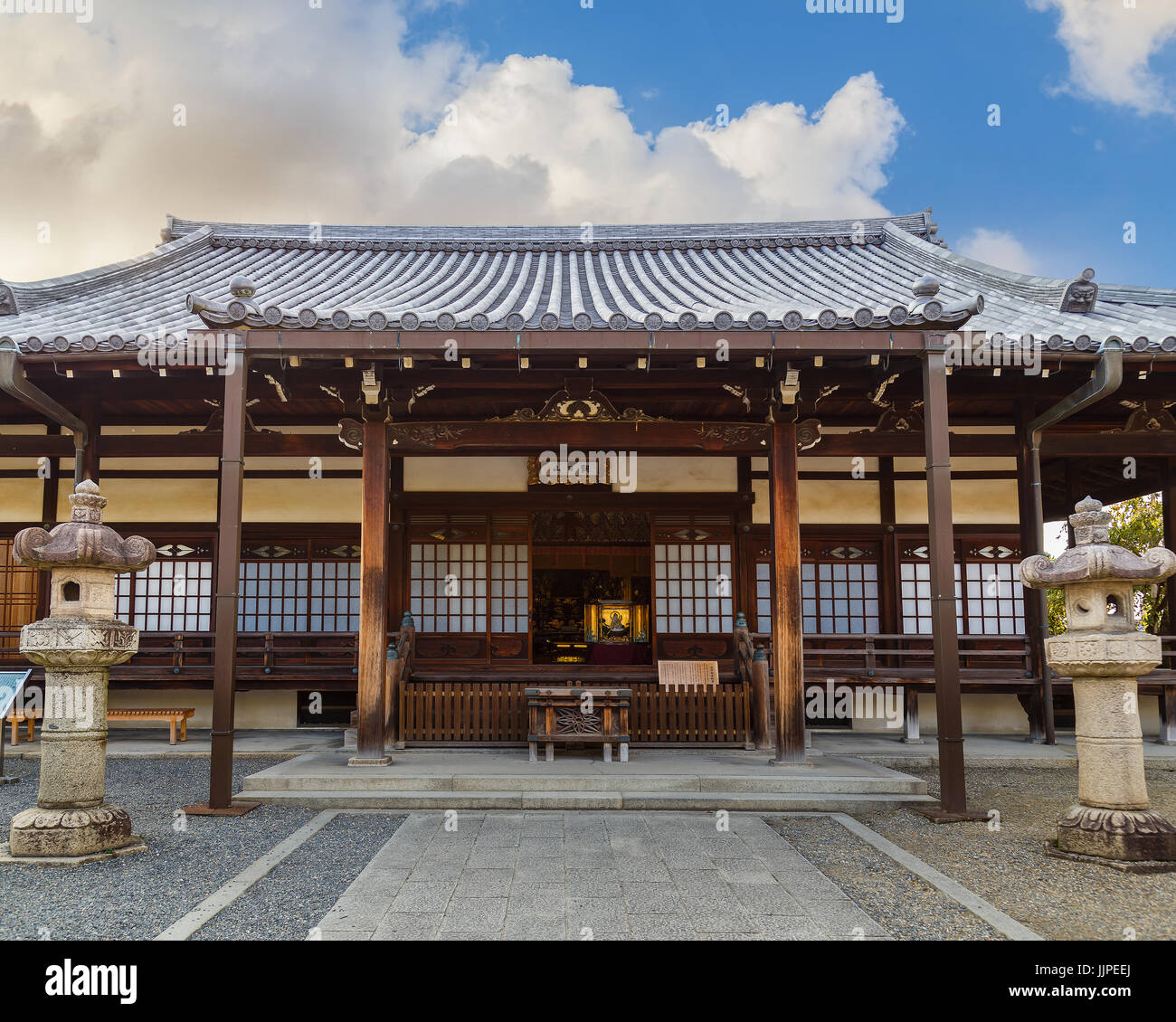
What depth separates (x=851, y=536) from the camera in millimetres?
11867

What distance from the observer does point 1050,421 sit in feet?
32.3

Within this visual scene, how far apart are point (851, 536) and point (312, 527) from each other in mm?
7815

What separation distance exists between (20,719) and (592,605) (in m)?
9.34

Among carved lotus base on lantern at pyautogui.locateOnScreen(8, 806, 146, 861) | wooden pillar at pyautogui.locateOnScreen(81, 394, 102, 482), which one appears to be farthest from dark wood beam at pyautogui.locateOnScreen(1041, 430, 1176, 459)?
wooden pillar at pyautogui.locateOnScreen(81, 394, 102, 482)

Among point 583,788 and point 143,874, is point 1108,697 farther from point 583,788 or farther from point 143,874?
point 143,874

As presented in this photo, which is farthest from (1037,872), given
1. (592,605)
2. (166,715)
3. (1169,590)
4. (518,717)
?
(592,605)

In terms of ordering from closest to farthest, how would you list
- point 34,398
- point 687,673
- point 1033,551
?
point 34,398, point 1033,551, point 687,673

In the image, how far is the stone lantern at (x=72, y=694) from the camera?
5844 mm

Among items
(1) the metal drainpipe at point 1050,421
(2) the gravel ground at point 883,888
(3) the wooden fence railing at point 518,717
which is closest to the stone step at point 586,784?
(2) the gravel ground at point 883,888

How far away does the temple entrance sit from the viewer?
45.6ft

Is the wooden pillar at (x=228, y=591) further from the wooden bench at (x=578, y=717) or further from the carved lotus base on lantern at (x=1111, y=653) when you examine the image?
the carved lotus base on lantern at (x=1111, y=653)

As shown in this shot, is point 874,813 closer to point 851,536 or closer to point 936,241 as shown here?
point 851,536

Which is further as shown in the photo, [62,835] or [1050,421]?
[1050,421]

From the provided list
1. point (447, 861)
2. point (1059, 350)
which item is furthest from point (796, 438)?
point (447, 861)
